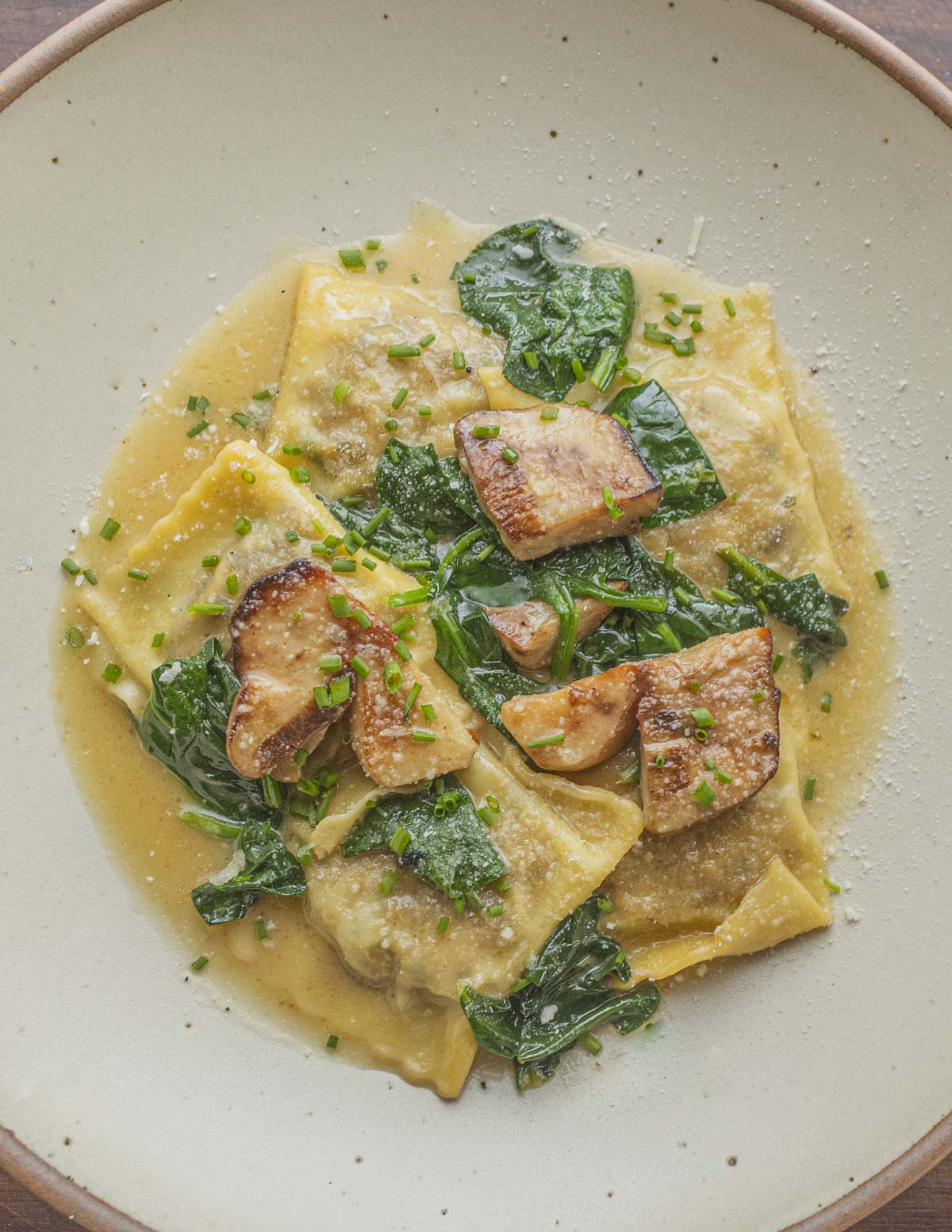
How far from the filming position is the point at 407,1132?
13.6 ft

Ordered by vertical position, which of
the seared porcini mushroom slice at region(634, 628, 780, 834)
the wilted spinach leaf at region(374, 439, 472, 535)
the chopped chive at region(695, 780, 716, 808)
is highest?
the wilted spinach leaf at region(374, 439, 472, 535)

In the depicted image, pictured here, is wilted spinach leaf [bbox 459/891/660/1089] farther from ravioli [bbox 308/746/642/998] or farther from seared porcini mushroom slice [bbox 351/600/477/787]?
seared porcini mushroom slice [bbox 351/600/477/787]

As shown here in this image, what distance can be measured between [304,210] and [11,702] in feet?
8.44

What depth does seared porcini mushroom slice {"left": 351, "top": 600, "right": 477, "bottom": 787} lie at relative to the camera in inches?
148

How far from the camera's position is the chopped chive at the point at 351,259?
4.38 m

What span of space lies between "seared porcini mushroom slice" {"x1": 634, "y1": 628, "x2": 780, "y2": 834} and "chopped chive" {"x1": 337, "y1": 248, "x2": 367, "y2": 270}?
221 centimetres

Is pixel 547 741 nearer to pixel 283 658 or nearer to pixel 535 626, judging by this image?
pixel 535 626

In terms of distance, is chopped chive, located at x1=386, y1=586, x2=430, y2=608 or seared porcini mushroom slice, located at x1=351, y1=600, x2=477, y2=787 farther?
chopped chive, located at x1=386, y1=586, x2=430, y2=608

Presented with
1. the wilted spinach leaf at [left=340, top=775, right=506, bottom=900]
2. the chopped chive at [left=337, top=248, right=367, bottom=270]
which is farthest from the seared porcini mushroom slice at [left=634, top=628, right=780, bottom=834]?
the chopped chive at [left=337, top=248, right=367, bottom=270]

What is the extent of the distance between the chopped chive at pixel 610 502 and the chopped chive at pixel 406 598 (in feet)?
2.70

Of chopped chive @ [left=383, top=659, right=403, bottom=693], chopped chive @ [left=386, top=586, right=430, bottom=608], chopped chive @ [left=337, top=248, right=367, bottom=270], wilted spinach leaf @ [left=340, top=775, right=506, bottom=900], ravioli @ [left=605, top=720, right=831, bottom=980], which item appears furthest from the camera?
chopped chive @ [left=337, top=248, right=367, bottom=270]

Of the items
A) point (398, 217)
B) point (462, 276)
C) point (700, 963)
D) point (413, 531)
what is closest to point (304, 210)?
point (398, 217)

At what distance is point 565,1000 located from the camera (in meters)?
4.11

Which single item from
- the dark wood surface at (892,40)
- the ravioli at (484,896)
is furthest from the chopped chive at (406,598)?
the dark wood surface at (892,40)
